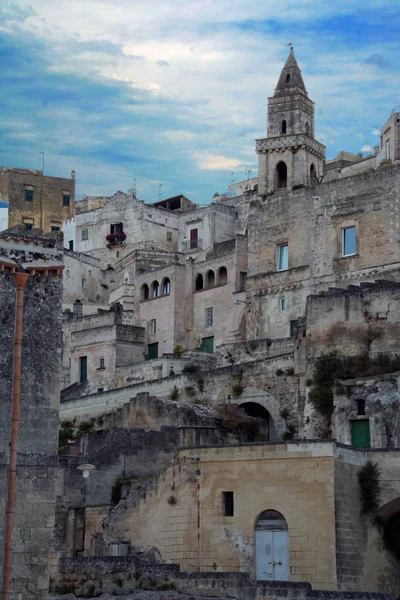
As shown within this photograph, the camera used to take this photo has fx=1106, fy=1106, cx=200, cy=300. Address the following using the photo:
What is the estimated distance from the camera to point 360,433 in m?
36.7

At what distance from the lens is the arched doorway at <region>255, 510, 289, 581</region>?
29000mm

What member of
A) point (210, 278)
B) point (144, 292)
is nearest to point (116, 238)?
point (144, 292)

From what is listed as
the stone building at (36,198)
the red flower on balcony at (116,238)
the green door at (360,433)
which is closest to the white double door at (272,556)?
the green door at (360,433)

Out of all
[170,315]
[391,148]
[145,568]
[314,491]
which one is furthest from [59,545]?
[391,148]

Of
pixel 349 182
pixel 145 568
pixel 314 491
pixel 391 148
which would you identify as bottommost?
pixel 145 568

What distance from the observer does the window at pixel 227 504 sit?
30.2 metres

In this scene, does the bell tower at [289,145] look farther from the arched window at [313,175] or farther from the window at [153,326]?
the window at [153,326]

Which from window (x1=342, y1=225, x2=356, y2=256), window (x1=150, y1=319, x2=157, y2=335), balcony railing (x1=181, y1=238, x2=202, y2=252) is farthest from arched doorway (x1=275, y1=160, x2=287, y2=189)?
balcony railing (x1=181, y1=238, x2=202, y2=252)

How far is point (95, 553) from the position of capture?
106 feet

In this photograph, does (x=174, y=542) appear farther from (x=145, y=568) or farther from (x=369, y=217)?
(x=369, y=217)

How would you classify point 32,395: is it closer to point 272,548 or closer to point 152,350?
point 272,548

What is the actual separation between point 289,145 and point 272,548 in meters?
28.7

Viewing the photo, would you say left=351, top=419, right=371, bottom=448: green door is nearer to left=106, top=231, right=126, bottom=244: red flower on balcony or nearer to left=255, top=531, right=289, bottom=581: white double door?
left=255, top=531, right=289, bottom=581: white double door

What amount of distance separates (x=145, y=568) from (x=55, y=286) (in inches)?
311
